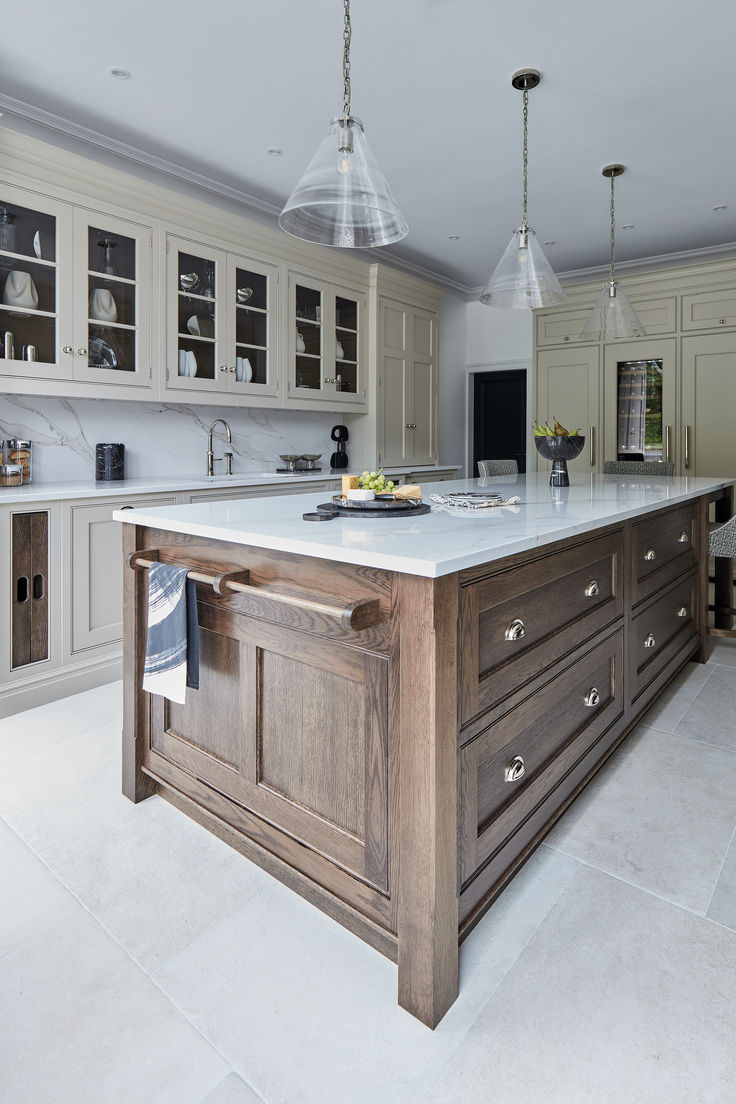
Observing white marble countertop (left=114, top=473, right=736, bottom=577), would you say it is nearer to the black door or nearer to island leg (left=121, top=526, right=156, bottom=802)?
island leg (left=121, top=526, right=156, bottom=802)

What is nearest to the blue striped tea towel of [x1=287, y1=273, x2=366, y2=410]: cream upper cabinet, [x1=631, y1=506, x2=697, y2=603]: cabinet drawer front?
[x1=631, y1=506, x2=697, y2=603]: cabinet drawer front

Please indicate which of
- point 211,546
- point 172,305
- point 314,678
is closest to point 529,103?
point 172,305

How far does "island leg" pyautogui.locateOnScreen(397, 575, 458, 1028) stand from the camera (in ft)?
3.65

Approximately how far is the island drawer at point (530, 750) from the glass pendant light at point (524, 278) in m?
1.44

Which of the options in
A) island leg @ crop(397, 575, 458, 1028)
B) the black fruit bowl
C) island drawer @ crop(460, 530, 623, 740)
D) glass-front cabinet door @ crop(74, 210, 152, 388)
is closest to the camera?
island leg @ crop(397, 575, 458, 1028)

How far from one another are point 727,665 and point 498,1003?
2.43m

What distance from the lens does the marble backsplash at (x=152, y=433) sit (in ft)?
10.5

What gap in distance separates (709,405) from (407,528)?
4.30 meters

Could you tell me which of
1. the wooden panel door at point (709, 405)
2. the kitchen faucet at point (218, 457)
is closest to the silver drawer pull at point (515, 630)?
the kitchen faucet at point (218, 457)

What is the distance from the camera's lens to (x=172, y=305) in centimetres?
340

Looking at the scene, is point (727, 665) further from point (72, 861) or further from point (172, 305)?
point (172, 305)

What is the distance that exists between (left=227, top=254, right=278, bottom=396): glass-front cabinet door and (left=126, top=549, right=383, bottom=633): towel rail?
2314 millimetres

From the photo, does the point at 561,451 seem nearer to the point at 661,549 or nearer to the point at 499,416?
the point at 661,549

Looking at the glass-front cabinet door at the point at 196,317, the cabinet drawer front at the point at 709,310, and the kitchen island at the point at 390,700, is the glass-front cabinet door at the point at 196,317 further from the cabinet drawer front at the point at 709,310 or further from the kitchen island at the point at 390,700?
the cabinet drawer front at the point at 709,310
